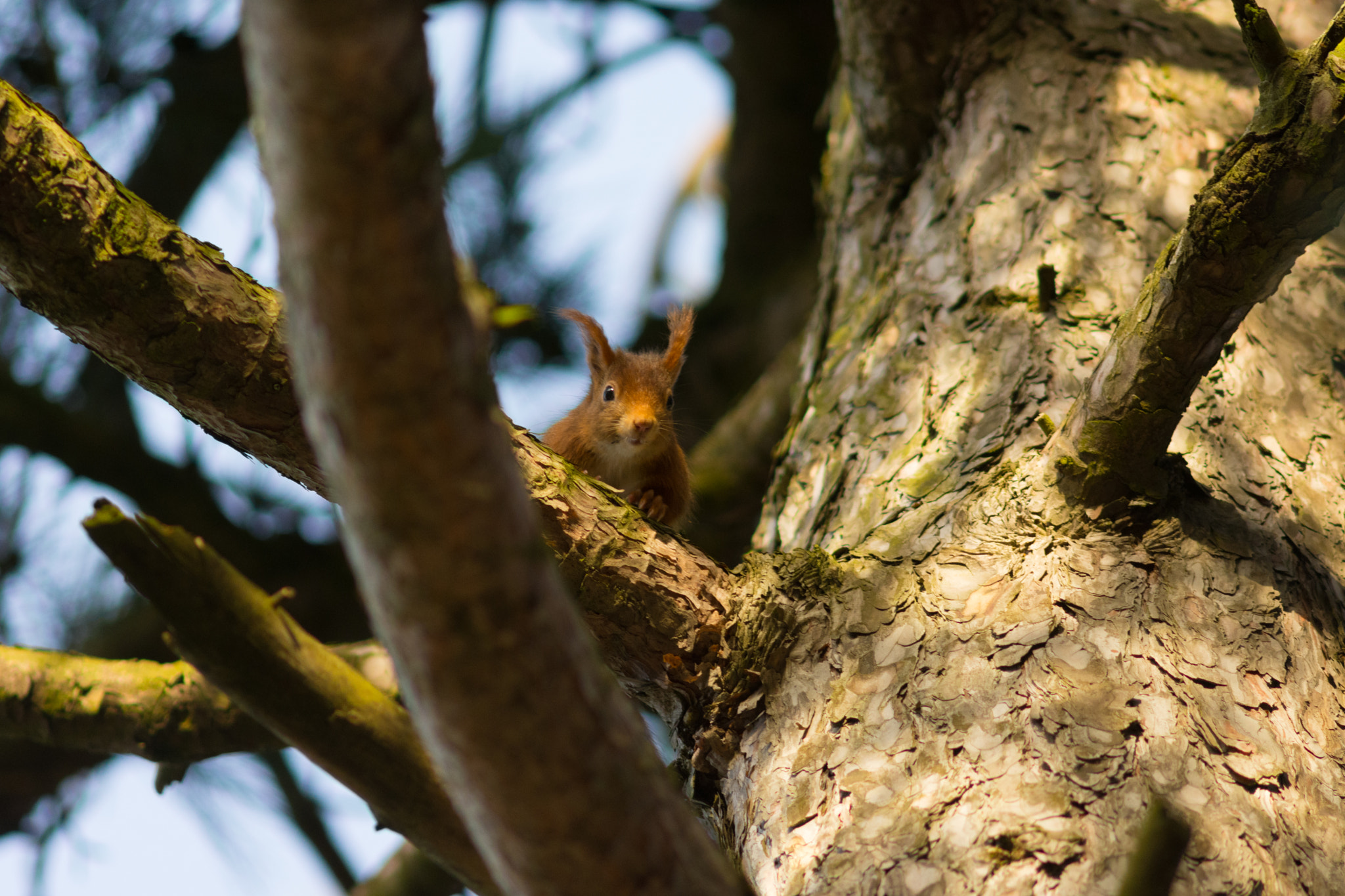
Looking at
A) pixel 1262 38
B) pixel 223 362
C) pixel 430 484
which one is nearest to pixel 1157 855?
pixel 430 484

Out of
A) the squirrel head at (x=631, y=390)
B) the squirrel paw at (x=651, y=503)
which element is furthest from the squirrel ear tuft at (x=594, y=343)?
the squirrel paw at (x=651, y=503)

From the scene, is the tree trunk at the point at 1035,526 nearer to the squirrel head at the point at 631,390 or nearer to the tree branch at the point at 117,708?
the squirrel head at the point at 631,390

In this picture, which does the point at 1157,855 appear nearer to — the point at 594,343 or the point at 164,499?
the point at 594,343

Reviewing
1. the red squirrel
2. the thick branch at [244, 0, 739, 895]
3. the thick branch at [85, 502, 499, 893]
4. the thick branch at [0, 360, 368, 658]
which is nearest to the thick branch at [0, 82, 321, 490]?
the thick branch at [85, 502, 499, 893]

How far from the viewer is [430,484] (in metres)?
0.76

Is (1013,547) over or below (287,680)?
below

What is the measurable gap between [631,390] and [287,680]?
148 cm

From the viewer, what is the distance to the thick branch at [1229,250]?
119 cm

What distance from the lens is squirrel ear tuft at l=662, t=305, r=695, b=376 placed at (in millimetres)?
2931

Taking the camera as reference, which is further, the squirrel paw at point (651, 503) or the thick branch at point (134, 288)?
the squirrel paw at point (651, 503)

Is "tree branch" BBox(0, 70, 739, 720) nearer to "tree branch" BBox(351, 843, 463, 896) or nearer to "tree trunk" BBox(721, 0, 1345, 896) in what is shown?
"tree trunk" BBox(721, 0, 1345, 896)

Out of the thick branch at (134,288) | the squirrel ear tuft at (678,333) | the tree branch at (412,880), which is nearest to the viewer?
the thick branch at (134,288)

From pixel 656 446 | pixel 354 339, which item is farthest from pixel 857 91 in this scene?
pixel 354 339

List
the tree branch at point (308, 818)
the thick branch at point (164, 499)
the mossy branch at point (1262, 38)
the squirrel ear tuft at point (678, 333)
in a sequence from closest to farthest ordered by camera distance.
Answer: the mossy branch at point (1262, 38), the thick branch at point (164, 499), the squirrel ear tuft at point (678, 333), the tree branch at point (308, 818)
